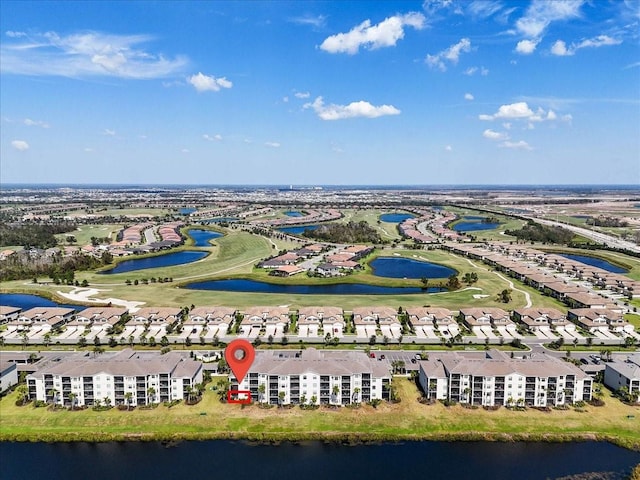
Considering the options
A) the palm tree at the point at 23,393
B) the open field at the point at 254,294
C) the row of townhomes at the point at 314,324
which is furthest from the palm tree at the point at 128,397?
the open field at the point at 254,294

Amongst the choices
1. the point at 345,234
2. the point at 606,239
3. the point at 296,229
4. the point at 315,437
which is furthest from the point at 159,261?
the point at 606,239

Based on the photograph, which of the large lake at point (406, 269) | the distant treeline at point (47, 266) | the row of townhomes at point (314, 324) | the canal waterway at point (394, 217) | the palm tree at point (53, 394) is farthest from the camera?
the canal waterway at point (394, 217)

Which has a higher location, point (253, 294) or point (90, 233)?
point (90, 233)

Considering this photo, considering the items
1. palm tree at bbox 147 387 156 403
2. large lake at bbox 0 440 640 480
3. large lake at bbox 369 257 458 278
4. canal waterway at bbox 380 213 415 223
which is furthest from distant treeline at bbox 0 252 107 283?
canal waterway at bbox 380 213 415 223

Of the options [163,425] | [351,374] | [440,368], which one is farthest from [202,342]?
[440,368]

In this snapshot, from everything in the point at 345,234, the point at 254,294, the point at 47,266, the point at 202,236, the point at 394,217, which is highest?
the point at 394,217

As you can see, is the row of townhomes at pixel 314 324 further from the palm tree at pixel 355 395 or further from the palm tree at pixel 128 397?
the palm tree at pixel 128 397

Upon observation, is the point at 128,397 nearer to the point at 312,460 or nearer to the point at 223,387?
the point at 223,387
